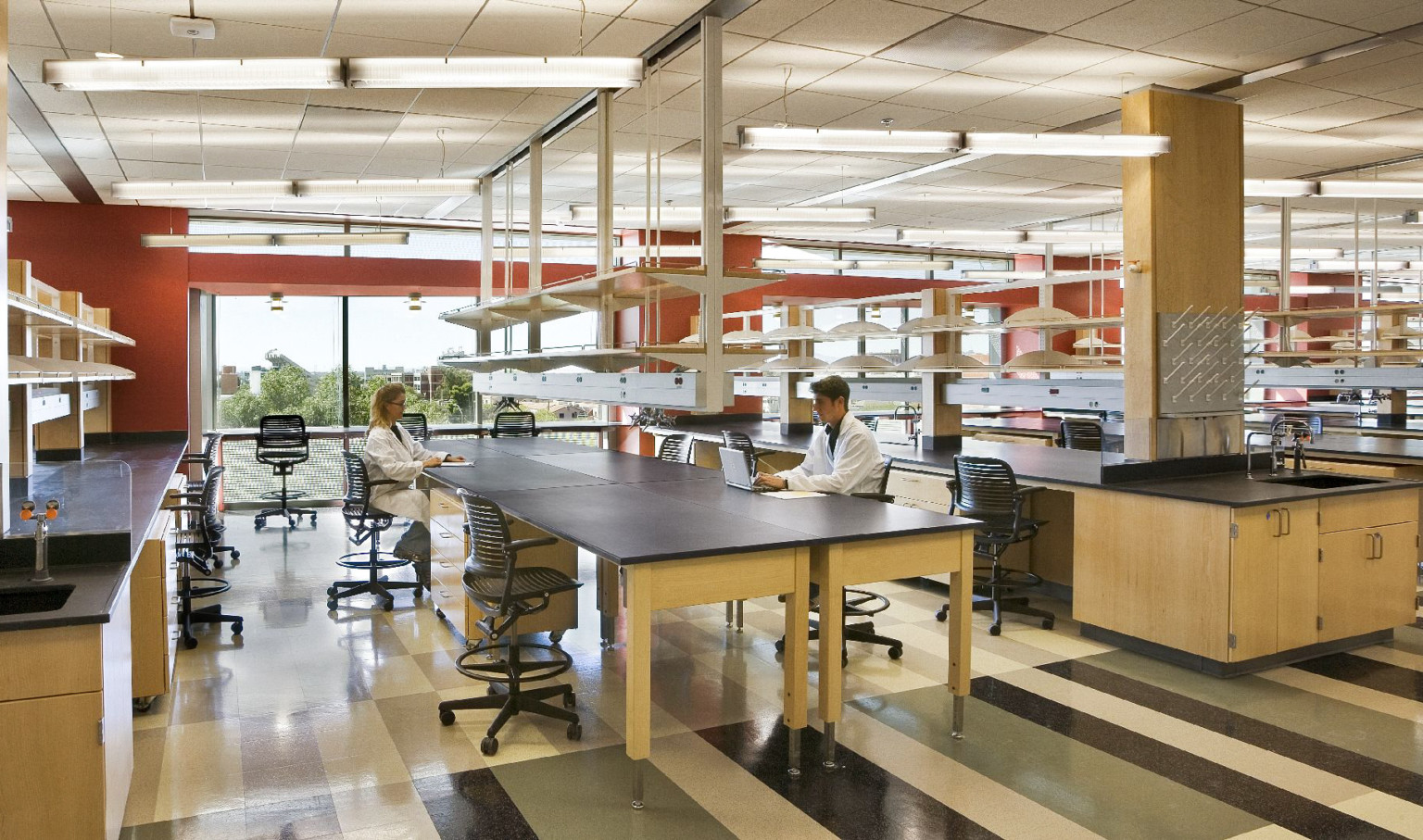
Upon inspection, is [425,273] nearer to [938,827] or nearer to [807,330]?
[807,330]

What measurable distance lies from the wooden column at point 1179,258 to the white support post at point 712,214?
2.39 meters

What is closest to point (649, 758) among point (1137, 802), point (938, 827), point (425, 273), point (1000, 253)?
point (938, 827)

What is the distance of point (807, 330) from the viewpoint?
26.2 ft

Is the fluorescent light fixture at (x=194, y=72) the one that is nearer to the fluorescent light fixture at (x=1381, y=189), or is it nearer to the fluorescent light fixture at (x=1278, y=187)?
the fluorescent light fixture at (x=1278, y=187)

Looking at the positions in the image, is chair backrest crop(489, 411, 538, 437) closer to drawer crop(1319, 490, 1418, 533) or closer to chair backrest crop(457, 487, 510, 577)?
chair backrest crop(457, 487, 510, 577)

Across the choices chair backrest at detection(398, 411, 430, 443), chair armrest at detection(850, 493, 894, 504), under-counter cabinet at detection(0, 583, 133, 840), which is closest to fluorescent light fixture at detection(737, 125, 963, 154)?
chair armrest at detection(850, 493, 894, 504)

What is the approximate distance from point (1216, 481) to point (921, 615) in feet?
5.78

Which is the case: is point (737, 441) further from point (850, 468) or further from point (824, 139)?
point (824, 139)

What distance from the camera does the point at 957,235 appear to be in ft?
29.3

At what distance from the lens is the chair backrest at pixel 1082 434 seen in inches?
335

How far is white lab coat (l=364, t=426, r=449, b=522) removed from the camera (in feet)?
20.5

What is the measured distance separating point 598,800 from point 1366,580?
415 cm

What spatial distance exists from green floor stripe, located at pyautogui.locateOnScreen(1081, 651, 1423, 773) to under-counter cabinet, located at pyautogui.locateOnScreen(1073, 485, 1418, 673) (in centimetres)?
13

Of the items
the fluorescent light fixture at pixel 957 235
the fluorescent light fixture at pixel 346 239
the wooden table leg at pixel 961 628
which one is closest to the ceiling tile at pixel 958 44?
the wooden table leg at pixel 961 628
